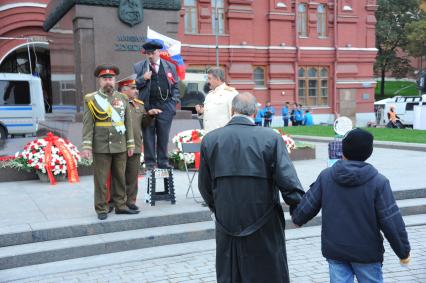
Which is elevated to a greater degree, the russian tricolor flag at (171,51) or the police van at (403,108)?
the russian tricolor flag at (171,51)

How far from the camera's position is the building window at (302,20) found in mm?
33812

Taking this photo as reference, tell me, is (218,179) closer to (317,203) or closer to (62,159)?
(317,203)

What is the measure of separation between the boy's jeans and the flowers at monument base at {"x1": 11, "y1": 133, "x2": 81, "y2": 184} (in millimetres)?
6984

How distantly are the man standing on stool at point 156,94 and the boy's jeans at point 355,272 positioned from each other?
407 cm

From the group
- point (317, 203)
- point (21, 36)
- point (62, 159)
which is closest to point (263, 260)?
point (317, 203)

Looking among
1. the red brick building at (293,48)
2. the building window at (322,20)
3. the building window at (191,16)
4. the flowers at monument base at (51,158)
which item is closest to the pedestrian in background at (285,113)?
the red brick building at (293,48)

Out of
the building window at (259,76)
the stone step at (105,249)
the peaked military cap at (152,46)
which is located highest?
the building window at (259,76)

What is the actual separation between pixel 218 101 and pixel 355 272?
3624 millimetres

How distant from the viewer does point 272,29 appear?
32094mm

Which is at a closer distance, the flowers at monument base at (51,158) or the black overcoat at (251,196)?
the black overcoat at (251,196)

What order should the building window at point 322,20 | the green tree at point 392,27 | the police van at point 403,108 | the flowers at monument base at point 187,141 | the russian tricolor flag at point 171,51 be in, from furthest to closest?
the green tree at point 392,27 < the police van at point 403,108 < the building window at point 322,20 < the flowers at monument base at point 187,141 < the russian tricolor flag at point 171,51

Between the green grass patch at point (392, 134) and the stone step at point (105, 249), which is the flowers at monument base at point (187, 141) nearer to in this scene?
the stone step at point (105, 249)

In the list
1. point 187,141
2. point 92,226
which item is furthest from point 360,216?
point 187,141

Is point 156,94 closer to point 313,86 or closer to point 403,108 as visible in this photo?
point 313,86
